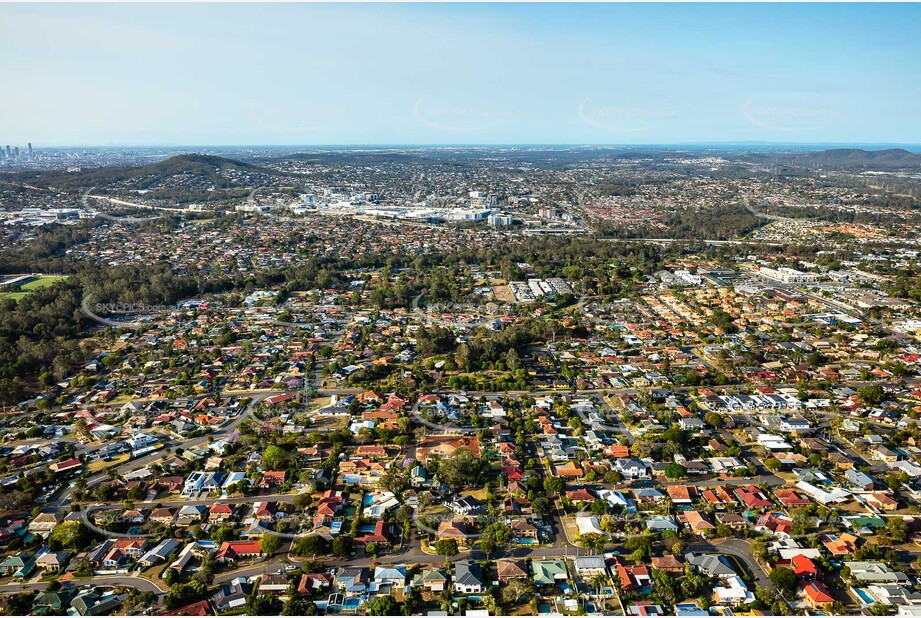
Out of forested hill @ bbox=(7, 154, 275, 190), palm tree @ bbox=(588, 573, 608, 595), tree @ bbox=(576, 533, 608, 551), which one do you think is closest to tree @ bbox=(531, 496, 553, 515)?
tree @ bbox=(576, 533, 608, 551)

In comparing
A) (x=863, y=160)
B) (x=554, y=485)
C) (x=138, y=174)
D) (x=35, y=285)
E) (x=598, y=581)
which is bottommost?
(x=598, y=581)

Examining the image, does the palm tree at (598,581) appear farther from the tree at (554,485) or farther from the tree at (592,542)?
the tree at (554,485)

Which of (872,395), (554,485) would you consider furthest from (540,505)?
(872,395)

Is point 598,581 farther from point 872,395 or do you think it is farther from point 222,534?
point 872,395

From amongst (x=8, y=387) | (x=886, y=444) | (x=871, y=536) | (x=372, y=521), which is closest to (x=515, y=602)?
(x=372, y=521)

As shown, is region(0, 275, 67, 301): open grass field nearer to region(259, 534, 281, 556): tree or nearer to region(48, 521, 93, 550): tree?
region(48, 521, 93, 550): tree

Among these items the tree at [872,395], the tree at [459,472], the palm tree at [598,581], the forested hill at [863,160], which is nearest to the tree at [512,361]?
the tree at [459,472]
